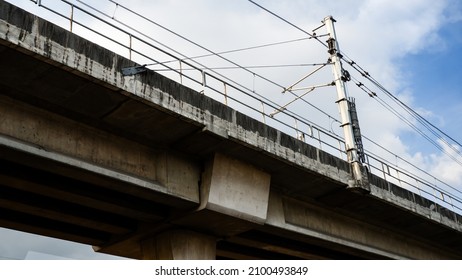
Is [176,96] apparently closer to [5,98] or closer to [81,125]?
[81,125]

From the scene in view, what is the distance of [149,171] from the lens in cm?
1089

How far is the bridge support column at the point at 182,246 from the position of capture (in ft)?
39.7

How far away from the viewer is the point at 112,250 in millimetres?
14062

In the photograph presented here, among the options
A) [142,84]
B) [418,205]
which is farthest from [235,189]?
[418,205]

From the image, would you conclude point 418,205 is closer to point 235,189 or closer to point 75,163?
point 235,189

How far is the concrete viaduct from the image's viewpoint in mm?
8969

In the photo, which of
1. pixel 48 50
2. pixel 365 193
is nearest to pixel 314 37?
pixel 365 193

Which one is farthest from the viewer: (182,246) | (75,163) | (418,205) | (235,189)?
(418,205)

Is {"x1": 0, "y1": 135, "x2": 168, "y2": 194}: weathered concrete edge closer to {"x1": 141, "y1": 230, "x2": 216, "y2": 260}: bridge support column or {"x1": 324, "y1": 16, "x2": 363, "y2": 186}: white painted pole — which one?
{"x1": 141, "y1": 230, "x2": 216, "y2": 260}: bridge support column

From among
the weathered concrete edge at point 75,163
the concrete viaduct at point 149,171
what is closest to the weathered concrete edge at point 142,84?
the concrete viaduct at point 149,171

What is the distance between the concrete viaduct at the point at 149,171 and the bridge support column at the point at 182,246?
3cm

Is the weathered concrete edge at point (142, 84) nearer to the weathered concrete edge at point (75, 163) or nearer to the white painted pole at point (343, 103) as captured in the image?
the weathered concrete edge at point (75, 163)

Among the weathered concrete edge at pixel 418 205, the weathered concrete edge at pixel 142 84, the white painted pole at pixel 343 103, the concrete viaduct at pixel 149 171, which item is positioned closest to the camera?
the weathered concrete edge at pixel 142 84

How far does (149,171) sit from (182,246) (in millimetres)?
2208
